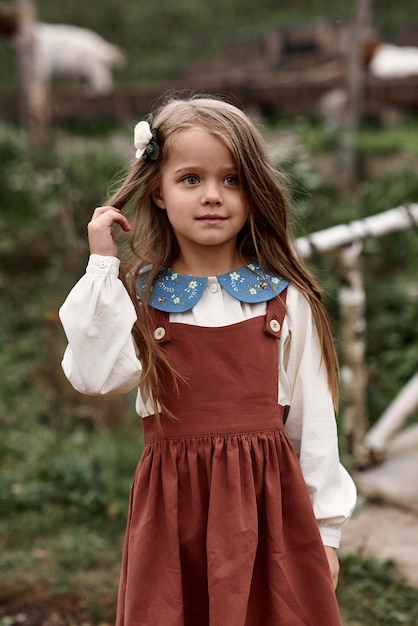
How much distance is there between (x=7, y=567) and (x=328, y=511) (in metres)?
1.72

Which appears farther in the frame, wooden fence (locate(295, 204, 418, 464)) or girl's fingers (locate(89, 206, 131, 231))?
wooden fence (locate(295, 204, 418, 464))

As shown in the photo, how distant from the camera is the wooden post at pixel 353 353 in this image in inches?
135

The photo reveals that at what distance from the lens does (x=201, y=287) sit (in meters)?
1.85

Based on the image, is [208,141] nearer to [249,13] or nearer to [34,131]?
[34,131]

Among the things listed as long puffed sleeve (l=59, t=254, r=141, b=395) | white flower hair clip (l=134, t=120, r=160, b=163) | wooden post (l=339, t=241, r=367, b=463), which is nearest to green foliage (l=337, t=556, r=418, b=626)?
wooden post (l=339, t=241, r=367, b=463)

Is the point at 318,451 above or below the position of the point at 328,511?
above

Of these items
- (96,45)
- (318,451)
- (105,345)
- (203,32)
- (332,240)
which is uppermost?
(203,32)

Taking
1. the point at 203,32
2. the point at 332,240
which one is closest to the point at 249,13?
the point at 203,32

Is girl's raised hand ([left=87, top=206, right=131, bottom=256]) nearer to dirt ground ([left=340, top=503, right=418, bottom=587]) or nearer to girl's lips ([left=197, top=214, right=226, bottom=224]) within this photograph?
girl's lips ([left=197, top=214, right=226, bottom=224])

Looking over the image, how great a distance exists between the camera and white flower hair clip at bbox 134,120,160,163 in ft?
6.01

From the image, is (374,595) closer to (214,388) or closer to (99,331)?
(214,388)

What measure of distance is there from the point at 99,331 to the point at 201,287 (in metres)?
0.28

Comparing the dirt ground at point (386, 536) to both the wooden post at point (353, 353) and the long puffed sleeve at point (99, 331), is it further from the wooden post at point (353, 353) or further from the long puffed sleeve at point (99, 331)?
the long puffed sleeve at point (99, 331)

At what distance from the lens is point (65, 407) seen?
4668mm
